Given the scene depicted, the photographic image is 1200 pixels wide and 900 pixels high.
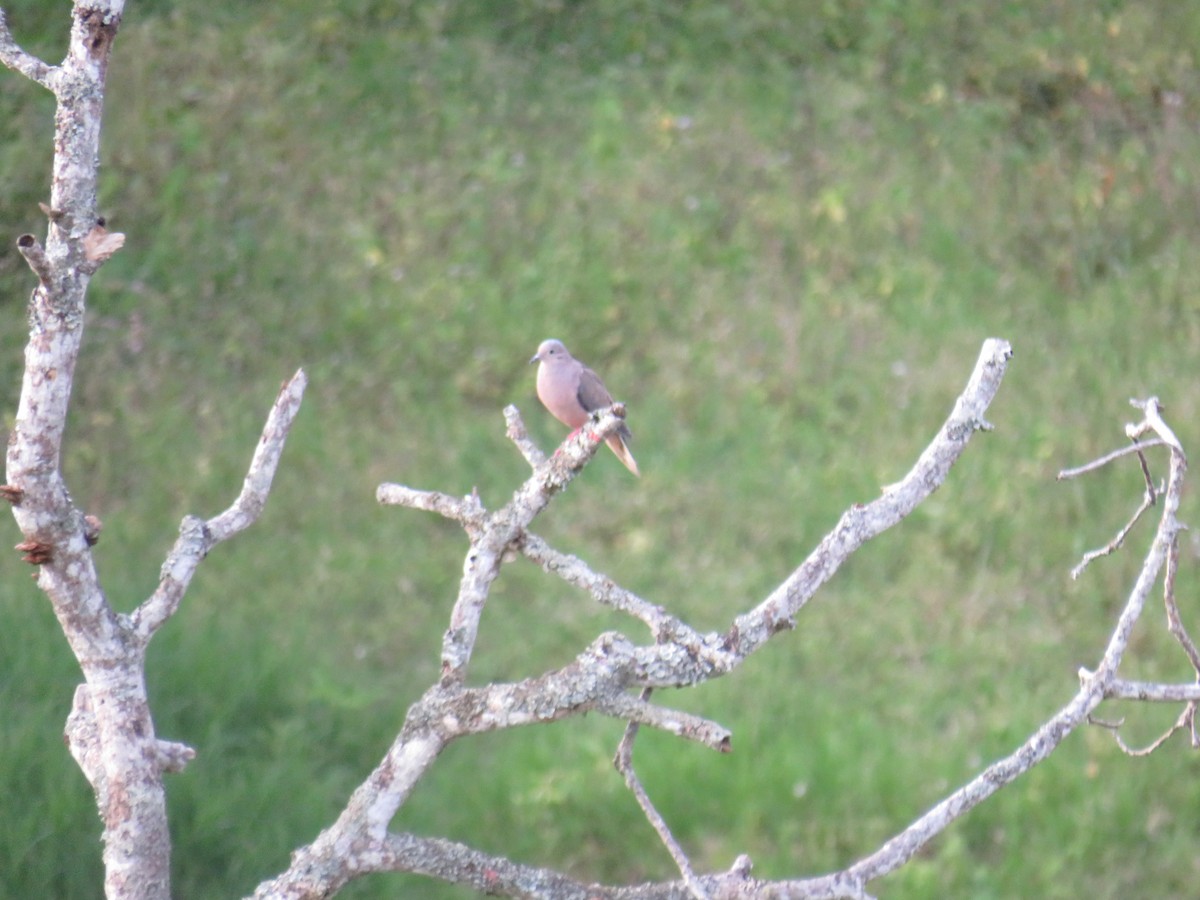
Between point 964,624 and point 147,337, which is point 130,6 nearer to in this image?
point 147,337

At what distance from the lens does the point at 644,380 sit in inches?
321

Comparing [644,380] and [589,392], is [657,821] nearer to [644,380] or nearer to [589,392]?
[589,392]

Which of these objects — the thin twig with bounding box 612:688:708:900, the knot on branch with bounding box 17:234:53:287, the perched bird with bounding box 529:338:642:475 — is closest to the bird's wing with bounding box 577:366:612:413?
the perched bird with bounding box 529:338:642:475

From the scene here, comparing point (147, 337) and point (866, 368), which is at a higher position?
point (147, 337)

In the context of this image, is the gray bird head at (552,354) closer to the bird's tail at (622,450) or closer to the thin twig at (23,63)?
the bird's tail at (622,450)

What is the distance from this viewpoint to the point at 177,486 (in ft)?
24.0

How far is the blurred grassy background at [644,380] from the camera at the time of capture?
232 inches

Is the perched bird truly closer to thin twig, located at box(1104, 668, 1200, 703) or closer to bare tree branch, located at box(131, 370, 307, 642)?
bare tree branch, located at box(131, 370, 307, 642)

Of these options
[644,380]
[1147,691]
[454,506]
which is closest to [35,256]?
[454,506]

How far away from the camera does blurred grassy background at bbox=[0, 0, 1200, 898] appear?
589 centimetres

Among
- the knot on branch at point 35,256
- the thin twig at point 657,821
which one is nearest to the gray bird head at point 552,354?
the thin twig at point 657,821

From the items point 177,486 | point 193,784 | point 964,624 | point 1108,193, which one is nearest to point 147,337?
point 177,486

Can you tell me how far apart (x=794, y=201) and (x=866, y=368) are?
1328 millimetres

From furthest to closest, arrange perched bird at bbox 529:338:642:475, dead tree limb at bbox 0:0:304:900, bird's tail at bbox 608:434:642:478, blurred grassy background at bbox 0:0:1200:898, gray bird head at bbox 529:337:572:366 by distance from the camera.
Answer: blurred grassy background at bbox 0:0:1200:898, gray bird head at bbox 529:337:572:366, perched bird at bbox 529:338:642:475, bird's tail at bbox 608:434:642:478, dead tree limb at bbox 0:0:304:900
